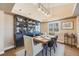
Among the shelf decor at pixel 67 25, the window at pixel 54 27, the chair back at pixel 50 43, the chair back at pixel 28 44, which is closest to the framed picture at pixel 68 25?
the shelf decor at pixel 67 25

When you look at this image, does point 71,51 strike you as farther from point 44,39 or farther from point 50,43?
point 44,39

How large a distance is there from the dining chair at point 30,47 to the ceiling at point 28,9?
0.49m

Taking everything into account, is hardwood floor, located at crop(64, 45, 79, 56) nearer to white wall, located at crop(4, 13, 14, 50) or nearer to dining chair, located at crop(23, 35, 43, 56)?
dining chair, located at crop(23, 35, 43, 56)

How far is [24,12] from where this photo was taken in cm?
170

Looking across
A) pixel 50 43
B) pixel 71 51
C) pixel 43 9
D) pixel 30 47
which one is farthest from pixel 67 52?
pixel 43 9

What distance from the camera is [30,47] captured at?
1.83 meters

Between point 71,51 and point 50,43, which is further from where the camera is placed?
point 50,43

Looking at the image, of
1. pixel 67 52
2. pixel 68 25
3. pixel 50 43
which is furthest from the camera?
pixel 50 43

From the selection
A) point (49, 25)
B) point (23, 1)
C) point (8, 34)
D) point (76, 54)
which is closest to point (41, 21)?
point (49, 25)

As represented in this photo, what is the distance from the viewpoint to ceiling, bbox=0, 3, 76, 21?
5.46ft

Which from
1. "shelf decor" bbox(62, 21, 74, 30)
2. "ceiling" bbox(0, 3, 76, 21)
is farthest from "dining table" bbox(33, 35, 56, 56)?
"ceiling" bbox(0, 3, 76, 21)

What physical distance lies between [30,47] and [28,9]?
82 centimetres

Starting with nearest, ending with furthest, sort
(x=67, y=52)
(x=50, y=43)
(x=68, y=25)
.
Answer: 1. (x=67, y=52)
2. (x=68, y=25)
3. (x=50, y=43)

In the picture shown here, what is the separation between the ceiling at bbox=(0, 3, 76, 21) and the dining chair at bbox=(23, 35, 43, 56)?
492mm
